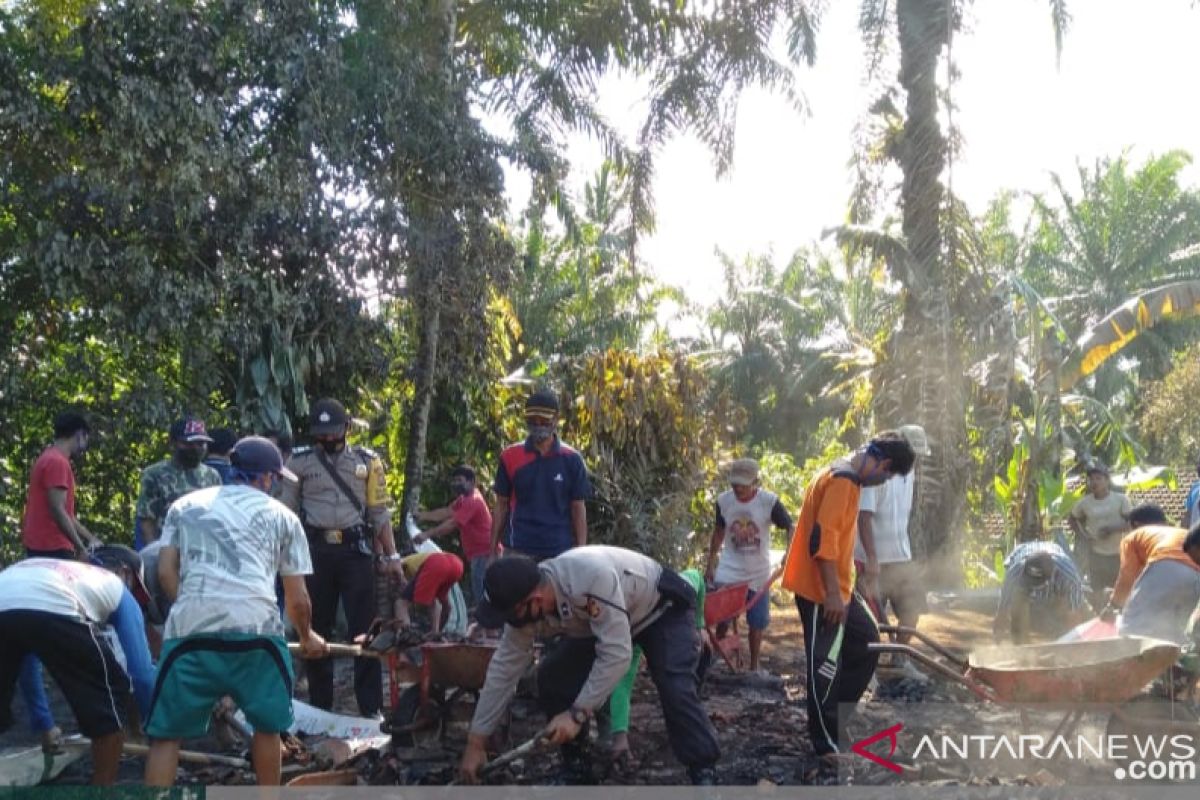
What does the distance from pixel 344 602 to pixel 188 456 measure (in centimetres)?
156

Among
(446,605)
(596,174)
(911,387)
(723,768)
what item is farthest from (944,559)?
(596,174)

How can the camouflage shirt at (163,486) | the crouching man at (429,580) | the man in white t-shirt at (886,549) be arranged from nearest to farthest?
the crouching man at (429,580)
the camouflage shirt at (163,486)
the man in white t-shirt at (886,549)

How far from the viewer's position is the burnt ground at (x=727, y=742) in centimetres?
573

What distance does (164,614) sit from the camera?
23.7 feet

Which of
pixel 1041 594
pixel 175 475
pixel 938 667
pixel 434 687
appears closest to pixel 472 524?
pixel 175 475

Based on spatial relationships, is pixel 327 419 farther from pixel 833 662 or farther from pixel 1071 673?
pixel 1071 673

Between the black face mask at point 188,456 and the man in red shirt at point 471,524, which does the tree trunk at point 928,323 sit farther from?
the black face mask at point 188,456

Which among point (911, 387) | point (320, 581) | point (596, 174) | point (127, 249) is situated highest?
point (596, 174)

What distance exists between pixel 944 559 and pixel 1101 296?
23435mm

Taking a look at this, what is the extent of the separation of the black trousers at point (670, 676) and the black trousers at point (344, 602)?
5.24 ft

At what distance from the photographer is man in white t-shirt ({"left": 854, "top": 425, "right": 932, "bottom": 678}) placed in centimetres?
814

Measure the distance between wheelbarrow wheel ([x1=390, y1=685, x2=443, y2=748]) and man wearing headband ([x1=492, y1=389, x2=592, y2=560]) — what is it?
1452mm

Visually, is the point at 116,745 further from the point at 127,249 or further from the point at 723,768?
the point at 127,249

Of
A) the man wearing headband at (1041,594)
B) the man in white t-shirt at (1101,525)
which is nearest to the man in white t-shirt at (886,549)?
the man wearing headband at (1041,594)
